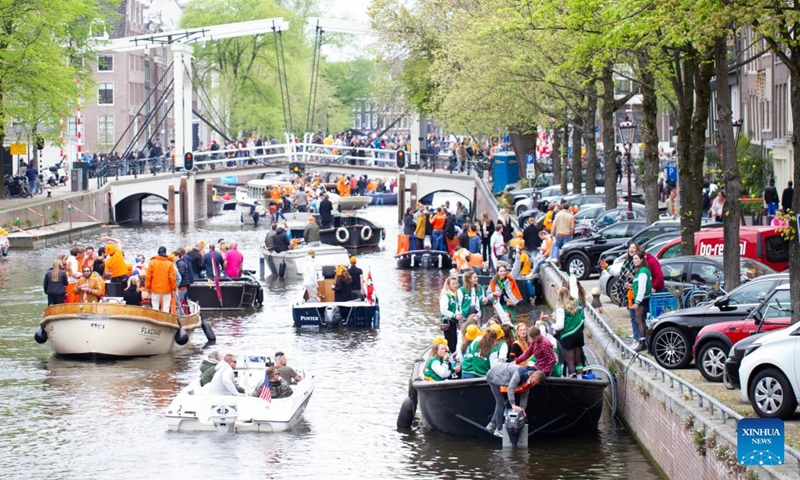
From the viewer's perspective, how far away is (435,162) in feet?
252

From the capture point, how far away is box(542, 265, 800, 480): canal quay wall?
585 inches

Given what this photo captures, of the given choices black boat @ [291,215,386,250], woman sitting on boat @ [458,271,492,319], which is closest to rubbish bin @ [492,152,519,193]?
black boat @ [291,215,386,250]

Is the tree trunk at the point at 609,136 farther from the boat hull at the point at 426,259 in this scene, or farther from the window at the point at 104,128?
the window at the point at 104,128

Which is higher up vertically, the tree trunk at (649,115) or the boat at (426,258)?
the tree trunk at (649,115)

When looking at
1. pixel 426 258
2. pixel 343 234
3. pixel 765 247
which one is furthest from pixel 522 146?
pixel 765 247

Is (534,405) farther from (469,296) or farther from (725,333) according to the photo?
(469,296)

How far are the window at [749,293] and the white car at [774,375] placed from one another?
157 inches

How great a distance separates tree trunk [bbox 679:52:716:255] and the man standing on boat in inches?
387

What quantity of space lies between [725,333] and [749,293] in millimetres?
1745

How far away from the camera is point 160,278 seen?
2973 centimetres

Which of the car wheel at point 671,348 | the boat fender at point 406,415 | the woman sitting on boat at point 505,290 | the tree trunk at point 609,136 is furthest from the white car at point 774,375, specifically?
the tree trunk at point 609,136

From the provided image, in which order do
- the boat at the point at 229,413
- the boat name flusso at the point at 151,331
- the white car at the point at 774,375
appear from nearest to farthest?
the white car at the point at 774,375 < the boat at the point at 229,413 < the boat name flusso at the point at 151,331

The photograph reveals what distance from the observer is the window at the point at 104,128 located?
107m

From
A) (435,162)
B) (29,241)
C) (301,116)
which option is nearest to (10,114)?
(29,241)
